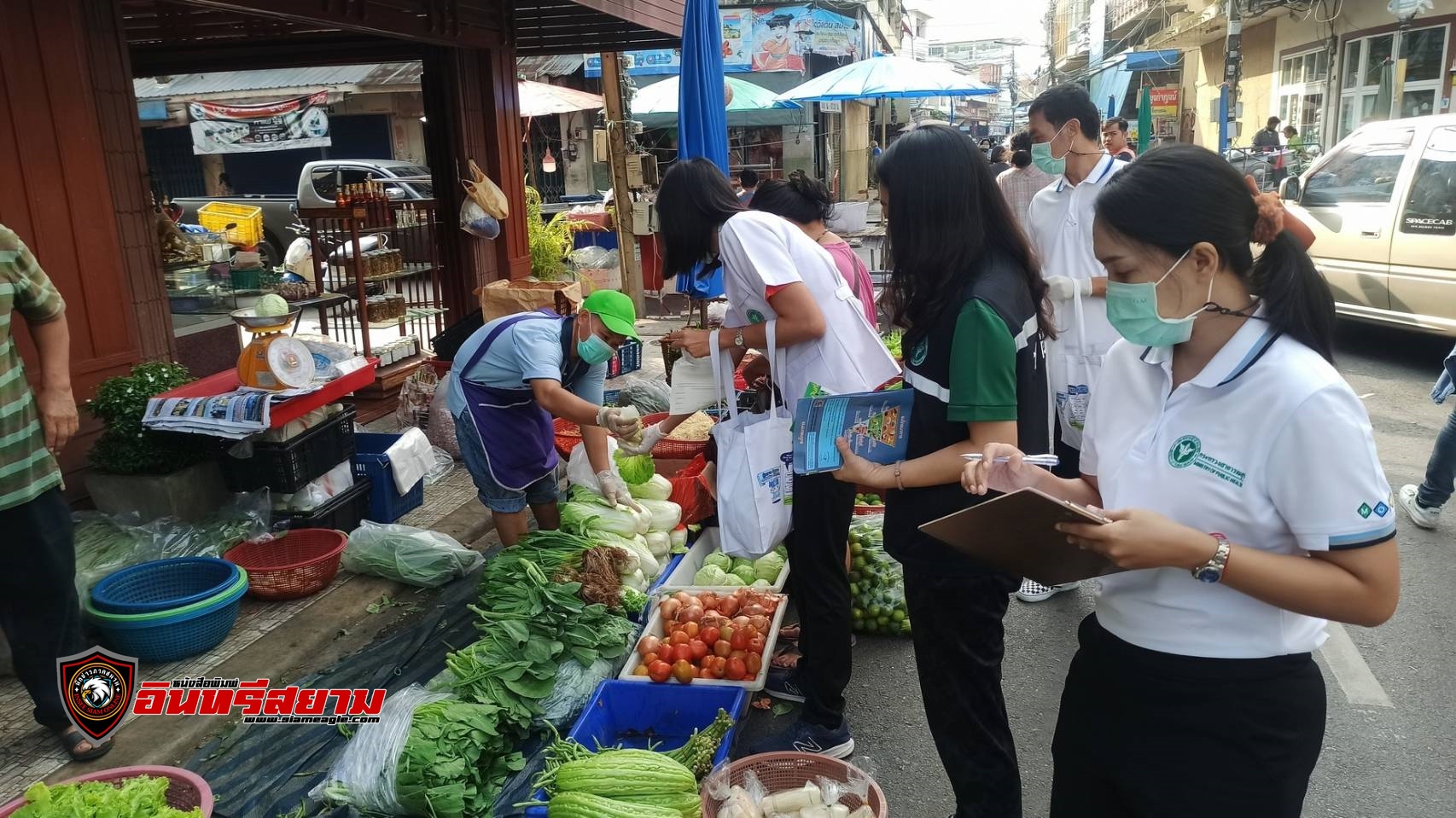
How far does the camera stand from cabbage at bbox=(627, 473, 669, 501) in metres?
5.22

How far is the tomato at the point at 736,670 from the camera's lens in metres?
3.68

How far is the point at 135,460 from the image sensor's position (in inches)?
179

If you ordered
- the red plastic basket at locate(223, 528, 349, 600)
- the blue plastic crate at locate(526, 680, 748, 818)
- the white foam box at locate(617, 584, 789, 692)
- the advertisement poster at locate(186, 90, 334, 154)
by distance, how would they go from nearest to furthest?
the blue plastic crate at locate(526, 680, 748, 818)
the white foam box at locate(617, 584, 789, 692)
the red plastic basket at locate(223, 528, 349, 600)
the advertisement poster at locate(186, 90, 334, 154)

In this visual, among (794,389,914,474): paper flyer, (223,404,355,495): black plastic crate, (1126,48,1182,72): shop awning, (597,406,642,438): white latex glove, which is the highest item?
(1126,48,1182,72): shop awning

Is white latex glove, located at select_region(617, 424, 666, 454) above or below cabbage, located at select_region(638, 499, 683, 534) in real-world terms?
above

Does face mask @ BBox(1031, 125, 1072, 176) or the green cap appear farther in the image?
face mask @ BBox(1031, 125, 1072, 176)

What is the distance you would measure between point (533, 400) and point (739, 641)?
158 cm

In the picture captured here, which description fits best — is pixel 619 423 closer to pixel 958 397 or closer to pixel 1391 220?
pixel 958 397

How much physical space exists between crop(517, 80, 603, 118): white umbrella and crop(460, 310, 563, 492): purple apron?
1142 centimetres

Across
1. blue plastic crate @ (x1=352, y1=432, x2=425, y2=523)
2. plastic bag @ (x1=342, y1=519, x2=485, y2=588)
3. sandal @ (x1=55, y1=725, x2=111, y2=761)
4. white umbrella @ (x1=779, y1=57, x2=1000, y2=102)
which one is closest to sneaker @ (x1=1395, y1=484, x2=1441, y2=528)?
plastic bag @ (x1=342, y1=519, x2=485, y2=588)

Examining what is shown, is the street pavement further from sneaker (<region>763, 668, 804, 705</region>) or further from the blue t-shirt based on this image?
the blue t-shirt

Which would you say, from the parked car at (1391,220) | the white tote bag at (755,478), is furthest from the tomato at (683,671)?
A: the parked car at (1391,220)

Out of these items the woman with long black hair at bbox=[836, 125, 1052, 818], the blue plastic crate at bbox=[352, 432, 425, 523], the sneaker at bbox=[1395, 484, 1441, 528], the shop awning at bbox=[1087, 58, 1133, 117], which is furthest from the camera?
the shop awning at bbox=[1087, 58, 1133, 117]

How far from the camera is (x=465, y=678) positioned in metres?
3.43
